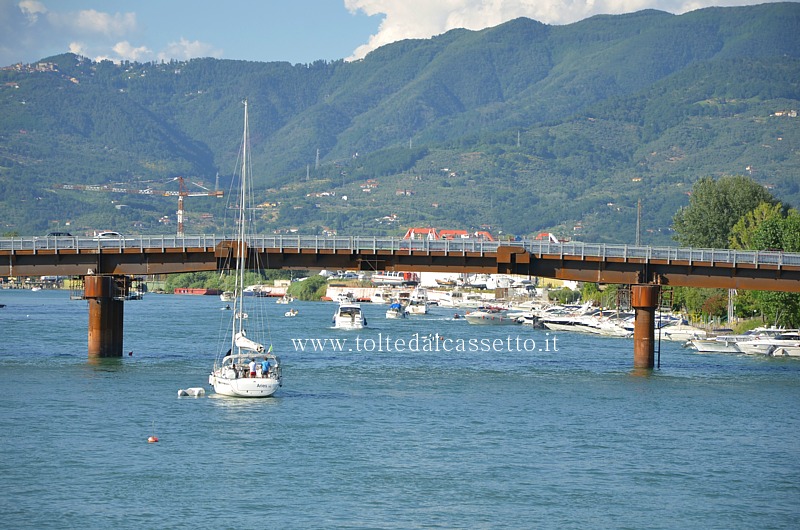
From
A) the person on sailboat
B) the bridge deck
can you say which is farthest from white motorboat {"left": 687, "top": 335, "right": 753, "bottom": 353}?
the person on sailboat

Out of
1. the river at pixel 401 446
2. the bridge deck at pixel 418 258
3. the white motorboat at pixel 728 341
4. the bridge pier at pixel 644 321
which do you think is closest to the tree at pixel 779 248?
the white motorboat at pixel 728 341

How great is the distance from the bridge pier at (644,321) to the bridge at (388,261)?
86 mm

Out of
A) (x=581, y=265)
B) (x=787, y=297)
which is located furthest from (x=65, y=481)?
(x=787, y=297)

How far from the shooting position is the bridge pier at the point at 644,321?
361ft

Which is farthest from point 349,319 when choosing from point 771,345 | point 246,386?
point 246,386

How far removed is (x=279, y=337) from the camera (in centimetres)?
14962

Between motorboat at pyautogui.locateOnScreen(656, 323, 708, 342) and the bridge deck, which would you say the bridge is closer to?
the bridge deck

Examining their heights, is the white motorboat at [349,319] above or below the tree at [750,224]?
below

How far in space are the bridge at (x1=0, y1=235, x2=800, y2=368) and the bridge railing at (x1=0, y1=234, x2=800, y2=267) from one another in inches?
3.4

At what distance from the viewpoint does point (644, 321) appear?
110812mm

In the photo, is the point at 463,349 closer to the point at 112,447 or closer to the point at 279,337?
the point at 279,337

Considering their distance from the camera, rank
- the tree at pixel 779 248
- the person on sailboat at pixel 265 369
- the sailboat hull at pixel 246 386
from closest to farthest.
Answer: the sailboat hull at pixel 246 386
the person on sailboat at pixel 265 369
the tree at pixel 779 248

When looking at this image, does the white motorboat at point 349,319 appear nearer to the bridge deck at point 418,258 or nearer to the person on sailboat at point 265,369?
the bridge deck at point 418,258

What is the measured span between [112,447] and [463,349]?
72.0 m
